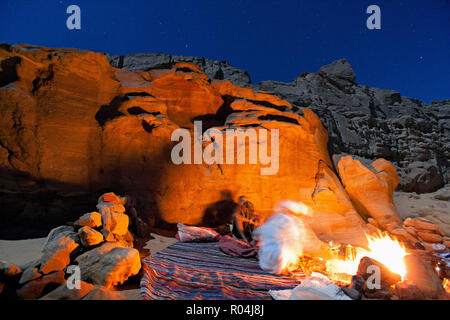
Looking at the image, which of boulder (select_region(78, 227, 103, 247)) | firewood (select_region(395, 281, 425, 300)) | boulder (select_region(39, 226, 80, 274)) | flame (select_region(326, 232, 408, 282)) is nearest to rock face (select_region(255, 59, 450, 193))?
flame (select_region(326, 232, 408, 282))

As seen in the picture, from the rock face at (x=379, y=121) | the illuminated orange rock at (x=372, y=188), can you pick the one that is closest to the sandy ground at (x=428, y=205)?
the rock face at (x=379, y=121)

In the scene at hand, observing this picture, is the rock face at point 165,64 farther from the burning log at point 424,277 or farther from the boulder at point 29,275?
the burning log at point 424,277

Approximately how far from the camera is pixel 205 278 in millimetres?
3365

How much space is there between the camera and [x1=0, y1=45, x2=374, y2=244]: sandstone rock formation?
4.86m

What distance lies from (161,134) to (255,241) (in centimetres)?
446

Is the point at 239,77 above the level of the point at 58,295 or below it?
above

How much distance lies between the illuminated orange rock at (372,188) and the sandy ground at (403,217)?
1556mm

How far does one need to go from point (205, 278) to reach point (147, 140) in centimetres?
466

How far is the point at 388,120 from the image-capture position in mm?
10727

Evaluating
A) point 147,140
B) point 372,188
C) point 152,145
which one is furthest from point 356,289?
point 147,140

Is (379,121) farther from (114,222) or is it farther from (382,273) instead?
(114,222)
